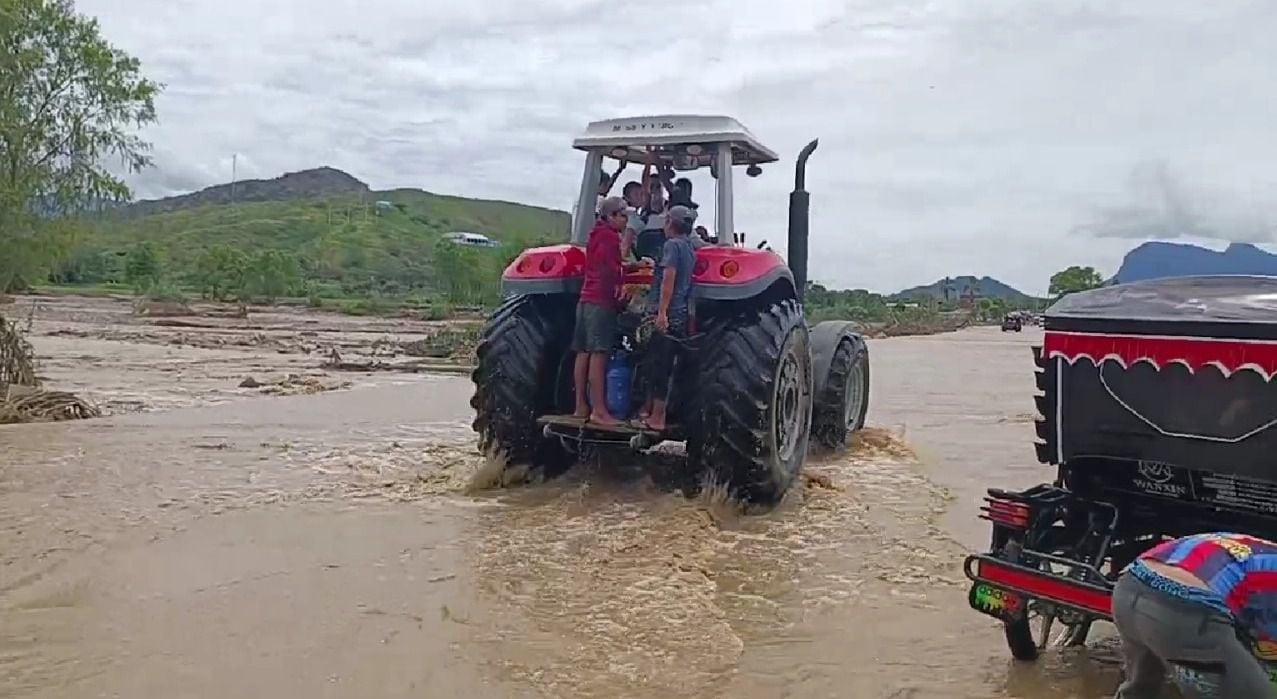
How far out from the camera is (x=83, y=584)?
Result: 5422 millimetres

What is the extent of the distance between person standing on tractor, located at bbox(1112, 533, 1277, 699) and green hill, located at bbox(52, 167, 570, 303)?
240 inches

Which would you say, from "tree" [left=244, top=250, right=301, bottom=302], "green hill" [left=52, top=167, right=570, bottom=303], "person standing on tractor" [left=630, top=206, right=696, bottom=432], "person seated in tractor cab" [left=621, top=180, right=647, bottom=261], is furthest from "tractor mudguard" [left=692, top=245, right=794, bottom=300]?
"tree" [left=244, top=250, right=301, bottom=302]

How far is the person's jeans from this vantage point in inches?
112

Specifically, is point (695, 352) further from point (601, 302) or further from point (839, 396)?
point (839, 396)

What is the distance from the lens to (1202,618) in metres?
2.85

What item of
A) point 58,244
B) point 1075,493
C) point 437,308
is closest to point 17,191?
point 58,244

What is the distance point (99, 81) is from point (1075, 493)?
38.5ft

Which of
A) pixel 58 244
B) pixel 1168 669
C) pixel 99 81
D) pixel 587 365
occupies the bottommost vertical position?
pixel 1168 669

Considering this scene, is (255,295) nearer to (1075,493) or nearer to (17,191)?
(17,191)

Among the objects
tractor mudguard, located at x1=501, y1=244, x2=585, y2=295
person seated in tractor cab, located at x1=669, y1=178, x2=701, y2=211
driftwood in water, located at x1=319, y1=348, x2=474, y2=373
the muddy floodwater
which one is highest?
person seated in tractor cab, located at x1=669, y1=178, x2=701, y2=211

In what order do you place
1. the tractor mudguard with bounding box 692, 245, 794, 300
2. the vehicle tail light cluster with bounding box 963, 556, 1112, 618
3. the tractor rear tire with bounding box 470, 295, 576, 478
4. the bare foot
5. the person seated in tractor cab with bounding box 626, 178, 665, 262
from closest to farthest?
the vehicle tail light cluster with bounding box 963, 556, 1112, 618, the tractor mudguard with bounding box 692, 245, 794, 300, the bare foot, the tractor rear tire with bounding box 470, 295, 576, 478, the person seated in tractor cab with bounding box 626, 178, 665, 262

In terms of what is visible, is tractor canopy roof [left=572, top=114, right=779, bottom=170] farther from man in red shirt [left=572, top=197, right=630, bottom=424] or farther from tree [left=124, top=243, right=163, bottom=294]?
tree [left=124, top=243, right=163, bottom=294]

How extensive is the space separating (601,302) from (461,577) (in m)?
2.08

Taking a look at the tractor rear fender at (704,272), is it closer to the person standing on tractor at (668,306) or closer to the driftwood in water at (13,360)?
the person standing on tractor at (668,306)
